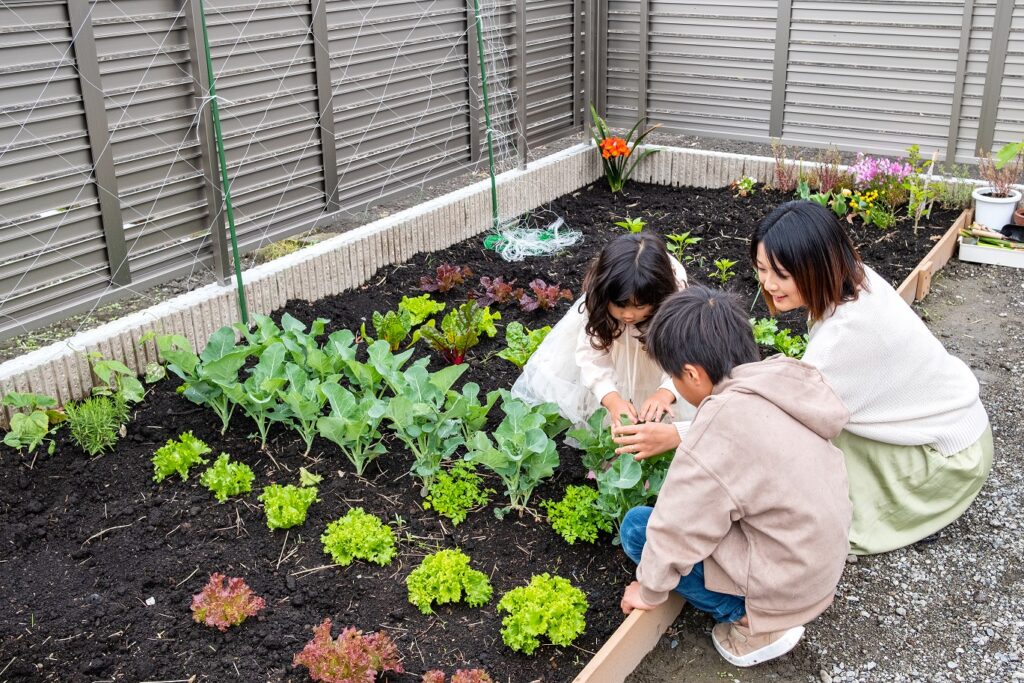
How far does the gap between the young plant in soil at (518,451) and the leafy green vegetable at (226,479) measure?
0.81 metres

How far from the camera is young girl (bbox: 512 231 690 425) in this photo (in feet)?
11.2

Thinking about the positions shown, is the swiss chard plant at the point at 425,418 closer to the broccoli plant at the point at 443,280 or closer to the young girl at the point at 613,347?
the young girl at the point at 613,347

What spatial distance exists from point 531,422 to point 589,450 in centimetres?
23

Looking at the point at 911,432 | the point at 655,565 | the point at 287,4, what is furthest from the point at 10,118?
the point at 911,432

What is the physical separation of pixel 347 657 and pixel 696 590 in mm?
1031

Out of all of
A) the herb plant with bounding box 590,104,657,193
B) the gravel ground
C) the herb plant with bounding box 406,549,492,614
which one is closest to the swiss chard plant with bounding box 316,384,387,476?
the herb plant with bounding box 406,549,492,614

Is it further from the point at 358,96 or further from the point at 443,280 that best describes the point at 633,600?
the point at 358,96

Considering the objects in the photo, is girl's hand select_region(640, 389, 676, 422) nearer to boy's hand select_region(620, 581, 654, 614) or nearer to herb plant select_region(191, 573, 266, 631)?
boy's hand select_region(620, 581, 654, 614)

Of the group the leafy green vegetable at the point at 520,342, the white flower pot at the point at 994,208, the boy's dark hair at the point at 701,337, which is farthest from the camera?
the white flower pot at the point at 994,208

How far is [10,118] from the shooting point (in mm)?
3953

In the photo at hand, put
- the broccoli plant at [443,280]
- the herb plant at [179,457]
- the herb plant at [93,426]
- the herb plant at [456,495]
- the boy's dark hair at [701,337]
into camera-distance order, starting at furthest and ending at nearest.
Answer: the broccoli plant at [443,280] → the herb plant at [93,426] → the herb plant at [179,457] → the herb plant at [456,495] → the boy's dark hair at [701,337]

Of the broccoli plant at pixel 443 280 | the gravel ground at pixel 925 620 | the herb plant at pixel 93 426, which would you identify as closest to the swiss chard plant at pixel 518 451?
the gravel ground at pixel 925 620

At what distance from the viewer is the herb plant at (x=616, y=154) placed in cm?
720

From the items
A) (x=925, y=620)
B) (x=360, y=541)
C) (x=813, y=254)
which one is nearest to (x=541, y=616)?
(x=360, y=541)
